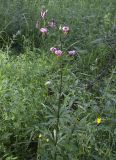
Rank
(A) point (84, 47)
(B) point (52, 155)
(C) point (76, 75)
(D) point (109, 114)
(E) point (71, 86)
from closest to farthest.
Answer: (B) point (52, 155) < (D) point (109, 114) < (E) point (71, 86) < (C) point (76, 75) < (A) point (84, 47)

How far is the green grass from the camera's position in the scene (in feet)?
8.91

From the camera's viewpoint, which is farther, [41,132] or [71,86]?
[71,86]

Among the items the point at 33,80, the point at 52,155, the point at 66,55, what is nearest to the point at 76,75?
the point at 66,55

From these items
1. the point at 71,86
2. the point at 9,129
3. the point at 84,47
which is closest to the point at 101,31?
the point at 84,47

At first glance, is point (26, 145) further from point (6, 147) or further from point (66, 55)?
point (66, 55)

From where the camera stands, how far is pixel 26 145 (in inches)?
113

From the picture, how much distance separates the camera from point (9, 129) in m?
2.92

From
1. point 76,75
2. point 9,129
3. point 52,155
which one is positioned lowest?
point 52,155

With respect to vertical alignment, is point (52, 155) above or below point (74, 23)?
below

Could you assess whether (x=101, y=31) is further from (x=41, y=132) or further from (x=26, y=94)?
(x=41, y=132)

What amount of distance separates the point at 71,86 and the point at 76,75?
0.48 metres

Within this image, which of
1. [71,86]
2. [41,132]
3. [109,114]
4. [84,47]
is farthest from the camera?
[84,47]

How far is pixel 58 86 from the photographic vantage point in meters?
3.30

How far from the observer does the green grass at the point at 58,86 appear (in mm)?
2715
